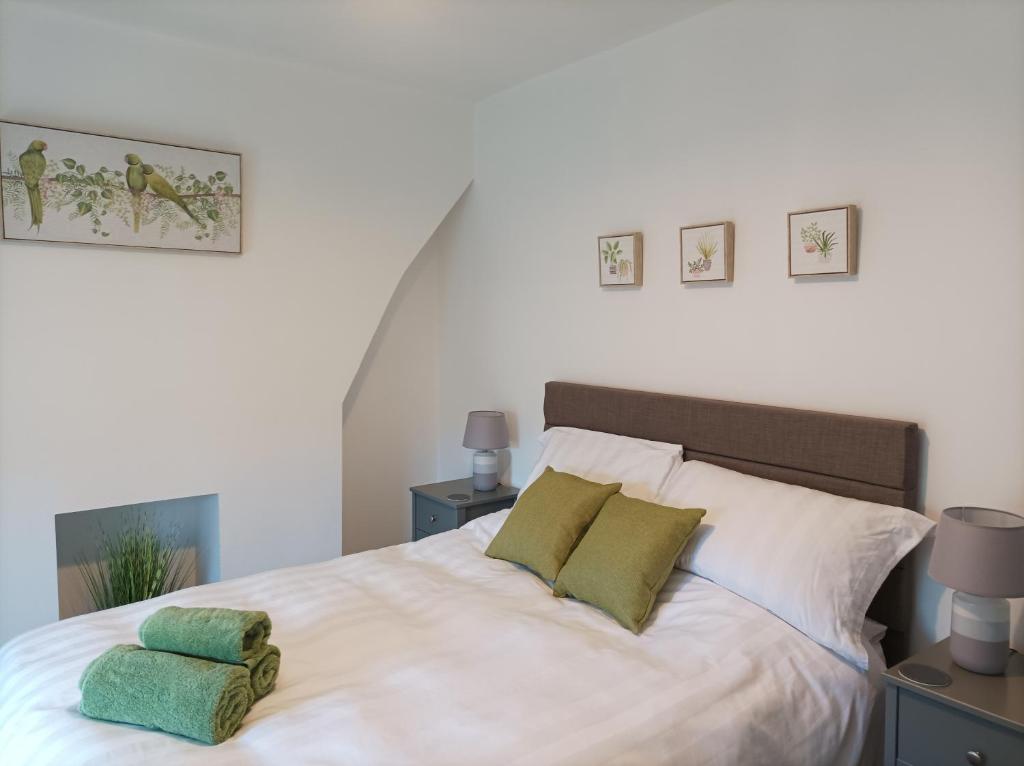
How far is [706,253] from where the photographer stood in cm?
275

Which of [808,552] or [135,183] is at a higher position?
[135,183]

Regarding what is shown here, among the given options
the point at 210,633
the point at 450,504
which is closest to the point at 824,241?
the point at 450,504

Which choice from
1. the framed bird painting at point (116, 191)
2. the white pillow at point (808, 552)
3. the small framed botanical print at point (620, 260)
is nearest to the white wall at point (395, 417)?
the framed bird painting at point (116, 191)

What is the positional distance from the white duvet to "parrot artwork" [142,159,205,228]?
1.61 meters

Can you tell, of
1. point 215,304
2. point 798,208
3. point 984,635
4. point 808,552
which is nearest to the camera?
point 984,635

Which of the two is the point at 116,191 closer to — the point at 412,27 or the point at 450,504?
the point at 412,27

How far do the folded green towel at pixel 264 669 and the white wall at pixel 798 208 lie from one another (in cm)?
174

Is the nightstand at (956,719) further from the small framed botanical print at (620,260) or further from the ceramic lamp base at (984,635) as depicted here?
the small framed botanical print at (620,260)

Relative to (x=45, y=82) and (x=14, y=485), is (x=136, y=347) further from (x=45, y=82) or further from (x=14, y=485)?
(x=45, y=82)

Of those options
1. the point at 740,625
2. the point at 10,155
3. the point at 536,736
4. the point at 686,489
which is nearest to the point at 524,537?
the point at 686,489

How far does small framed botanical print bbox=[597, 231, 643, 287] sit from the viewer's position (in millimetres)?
3025

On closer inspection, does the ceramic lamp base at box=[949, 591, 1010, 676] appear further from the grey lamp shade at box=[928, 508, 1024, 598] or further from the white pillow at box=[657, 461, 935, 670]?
the white pillow at box=[657, 461, 935, 670]

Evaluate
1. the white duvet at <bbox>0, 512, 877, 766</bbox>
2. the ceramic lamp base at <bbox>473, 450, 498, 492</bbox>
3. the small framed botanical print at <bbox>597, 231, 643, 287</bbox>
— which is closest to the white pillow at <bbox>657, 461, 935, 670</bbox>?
the white duvet at <bbox>0, 512, 877, 766</bbox>

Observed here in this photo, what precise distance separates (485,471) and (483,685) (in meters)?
1.93
